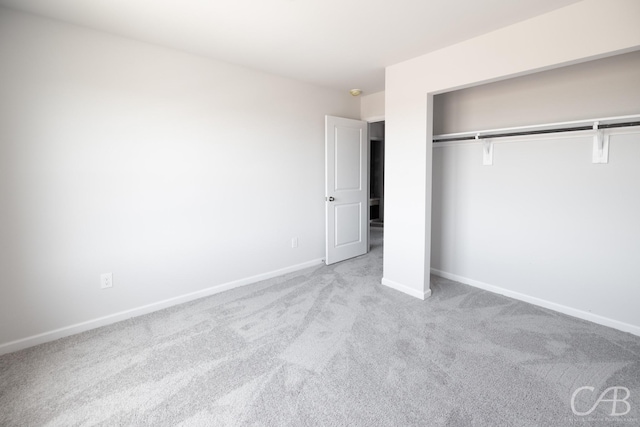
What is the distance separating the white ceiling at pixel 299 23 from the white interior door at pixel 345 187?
4.03 ft

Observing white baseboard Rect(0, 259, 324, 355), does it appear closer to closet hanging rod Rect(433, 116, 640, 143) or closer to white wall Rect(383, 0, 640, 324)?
white wall Rect(383, 0, 640, 324)

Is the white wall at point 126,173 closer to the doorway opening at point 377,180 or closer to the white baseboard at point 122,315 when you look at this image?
the white baseboard at point 122,315

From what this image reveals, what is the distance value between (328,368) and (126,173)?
7.44 ft

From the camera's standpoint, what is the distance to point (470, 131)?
3.29 metres

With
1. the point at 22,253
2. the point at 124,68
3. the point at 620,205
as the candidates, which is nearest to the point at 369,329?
the point at 620,205

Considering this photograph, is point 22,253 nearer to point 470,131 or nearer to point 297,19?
point 297,19

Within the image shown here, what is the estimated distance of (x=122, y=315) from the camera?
272 centimetres

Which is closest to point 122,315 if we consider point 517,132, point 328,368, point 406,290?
point 328,368

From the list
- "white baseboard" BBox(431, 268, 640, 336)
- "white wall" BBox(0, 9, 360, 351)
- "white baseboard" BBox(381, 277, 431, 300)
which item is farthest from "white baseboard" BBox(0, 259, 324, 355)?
"white baseboard" BBox(431, 268, 640, 336)

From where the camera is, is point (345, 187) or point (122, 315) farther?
point (345, 187)

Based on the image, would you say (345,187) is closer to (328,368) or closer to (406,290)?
(406,290)

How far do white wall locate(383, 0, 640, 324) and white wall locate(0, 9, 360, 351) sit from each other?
1298 mm

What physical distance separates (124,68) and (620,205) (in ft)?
13.6

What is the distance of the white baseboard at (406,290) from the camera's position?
10.2 feet
